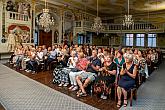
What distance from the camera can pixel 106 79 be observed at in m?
4.85

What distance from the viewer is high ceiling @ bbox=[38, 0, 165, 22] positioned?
51.7 feet

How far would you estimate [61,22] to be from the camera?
17.1 m

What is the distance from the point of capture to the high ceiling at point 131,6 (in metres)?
15.8

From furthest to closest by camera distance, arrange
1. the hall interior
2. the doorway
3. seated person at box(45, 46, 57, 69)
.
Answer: the doorway, seated person at box(45, 46, 57, 69), the hall interior

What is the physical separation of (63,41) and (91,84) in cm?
1245

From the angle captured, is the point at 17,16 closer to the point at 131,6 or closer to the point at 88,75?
the point at 88,75

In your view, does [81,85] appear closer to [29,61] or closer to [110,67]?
[110,67]

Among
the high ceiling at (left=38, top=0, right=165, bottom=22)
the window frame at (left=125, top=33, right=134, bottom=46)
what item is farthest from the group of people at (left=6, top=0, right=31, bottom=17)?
the window frame at (left=125, top=33, right=134, bottom=46)

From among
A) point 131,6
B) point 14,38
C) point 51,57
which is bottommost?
point 51,57

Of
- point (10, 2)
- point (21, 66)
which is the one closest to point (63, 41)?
point (10, 2)

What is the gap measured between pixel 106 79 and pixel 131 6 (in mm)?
14269

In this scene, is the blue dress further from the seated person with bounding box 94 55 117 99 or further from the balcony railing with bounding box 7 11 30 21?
the balcony railing with bounding box 7 11 30 21

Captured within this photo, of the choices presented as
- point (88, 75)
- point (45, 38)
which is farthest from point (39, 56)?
point (45, 38)

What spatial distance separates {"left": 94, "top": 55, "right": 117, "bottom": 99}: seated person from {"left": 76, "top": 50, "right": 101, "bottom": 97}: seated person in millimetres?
243
